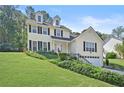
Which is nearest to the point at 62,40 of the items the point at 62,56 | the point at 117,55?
the point at 62,56

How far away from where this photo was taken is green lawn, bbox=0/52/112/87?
44.5 ft

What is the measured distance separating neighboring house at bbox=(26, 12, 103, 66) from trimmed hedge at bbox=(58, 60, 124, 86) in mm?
234

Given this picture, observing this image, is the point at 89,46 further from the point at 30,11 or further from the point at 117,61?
the point at 30,11

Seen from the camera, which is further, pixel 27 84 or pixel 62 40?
pixel 62 40

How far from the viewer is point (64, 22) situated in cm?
1412

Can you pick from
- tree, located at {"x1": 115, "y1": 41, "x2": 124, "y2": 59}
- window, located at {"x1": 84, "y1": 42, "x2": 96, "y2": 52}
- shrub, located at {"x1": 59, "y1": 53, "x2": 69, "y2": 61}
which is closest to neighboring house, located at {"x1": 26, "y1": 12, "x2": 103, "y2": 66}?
window, located at {"x1": 84, "y1": 42, "x2": 96, "y2": 52}

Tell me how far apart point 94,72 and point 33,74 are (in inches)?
60.2

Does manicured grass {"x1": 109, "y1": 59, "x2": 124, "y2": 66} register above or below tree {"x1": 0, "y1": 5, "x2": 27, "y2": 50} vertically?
below

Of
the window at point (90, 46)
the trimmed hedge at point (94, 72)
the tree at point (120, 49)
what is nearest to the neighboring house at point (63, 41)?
the window at point (90, 46)

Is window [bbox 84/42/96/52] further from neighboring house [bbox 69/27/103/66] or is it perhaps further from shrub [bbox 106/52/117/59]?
shrub [bbox 106/52/117/59]

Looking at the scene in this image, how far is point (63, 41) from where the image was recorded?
48.1 ft
